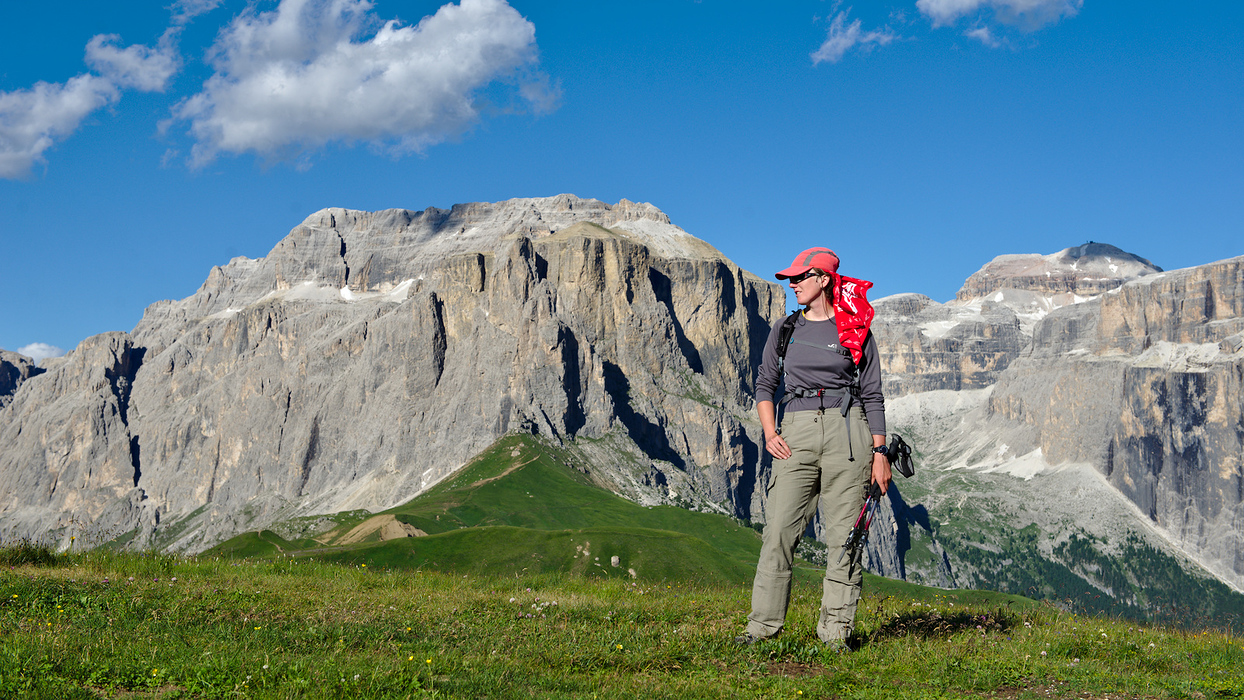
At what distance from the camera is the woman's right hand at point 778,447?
12359 mm

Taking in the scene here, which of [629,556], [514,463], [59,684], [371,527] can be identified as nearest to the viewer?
[59,684]

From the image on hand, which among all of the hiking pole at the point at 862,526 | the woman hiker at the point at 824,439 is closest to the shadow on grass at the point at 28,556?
the woman hiker at the point at 824,439

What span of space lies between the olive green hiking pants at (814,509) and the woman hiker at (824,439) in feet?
0.04

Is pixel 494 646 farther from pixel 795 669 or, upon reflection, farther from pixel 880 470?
pixel 880 470

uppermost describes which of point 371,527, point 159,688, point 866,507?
point 866,507

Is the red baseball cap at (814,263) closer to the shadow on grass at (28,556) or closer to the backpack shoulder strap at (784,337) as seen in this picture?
the backpack shoulder strap at (784,337)

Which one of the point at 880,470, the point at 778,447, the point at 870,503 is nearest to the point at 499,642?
the point at 778,447

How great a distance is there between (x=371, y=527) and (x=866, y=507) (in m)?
116

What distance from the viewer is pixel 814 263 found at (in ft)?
43.0

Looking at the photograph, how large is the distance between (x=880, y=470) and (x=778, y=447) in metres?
1.37

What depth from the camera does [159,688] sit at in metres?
8.67

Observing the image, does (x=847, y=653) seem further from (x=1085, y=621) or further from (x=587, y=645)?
(x=1085, y=621)

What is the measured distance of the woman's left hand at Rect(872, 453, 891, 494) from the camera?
1215cm

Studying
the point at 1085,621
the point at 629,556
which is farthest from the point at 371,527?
the point at 1085,621
